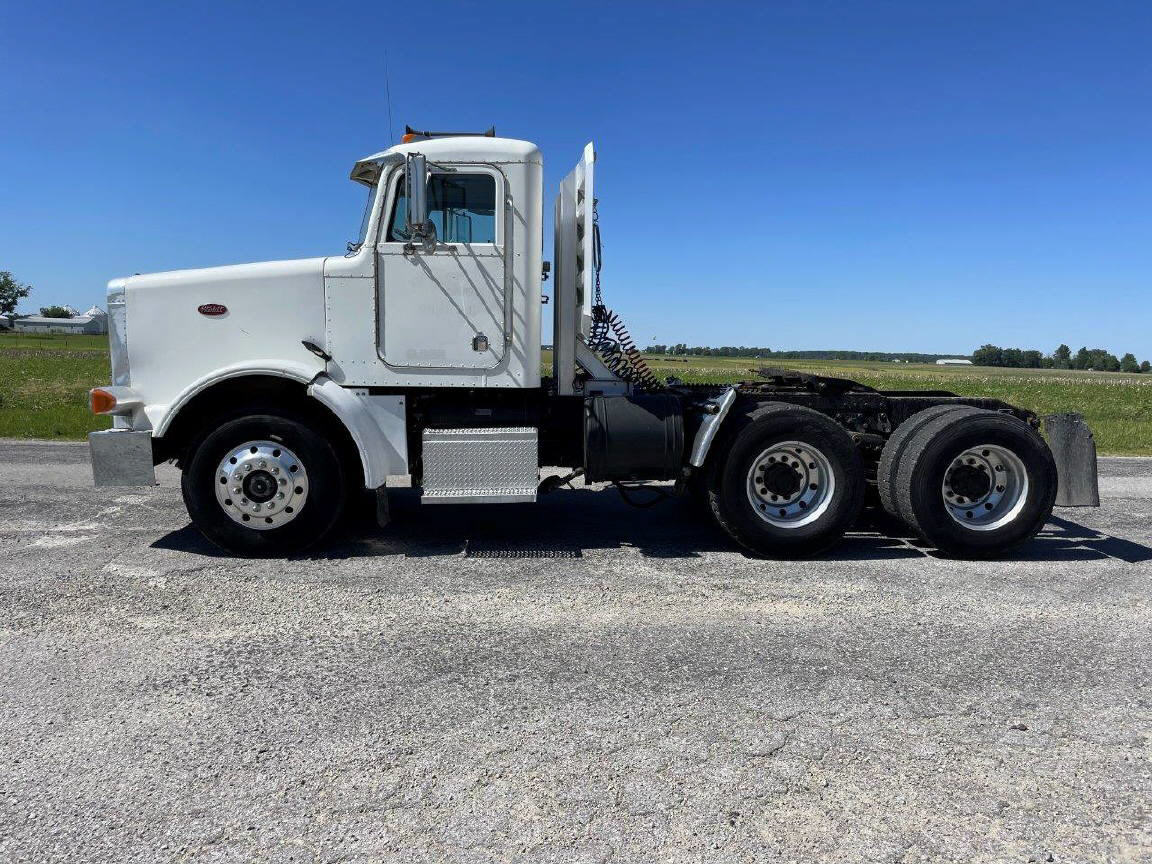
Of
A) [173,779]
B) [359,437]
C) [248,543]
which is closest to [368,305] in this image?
[359,437]

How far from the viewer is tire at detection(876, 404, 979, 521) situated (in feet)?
19.3

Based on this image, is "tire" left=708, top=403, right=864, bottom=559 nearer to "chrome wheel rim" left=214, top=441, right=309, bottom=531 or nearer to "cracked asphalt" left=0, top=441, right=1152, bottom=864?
"cracked asphalt" left=0, top=441, right=1152, bottom=864

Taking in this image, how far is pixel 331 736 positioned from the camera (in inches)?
119

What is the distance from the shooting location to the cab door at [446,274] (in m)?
5.59

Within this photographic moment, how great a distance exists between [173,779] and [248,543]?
292 centimetres

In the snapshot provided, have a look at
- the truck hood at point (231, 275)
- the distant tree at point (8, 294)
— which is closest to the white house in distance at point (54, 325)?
the distant tree at point (8, 294)

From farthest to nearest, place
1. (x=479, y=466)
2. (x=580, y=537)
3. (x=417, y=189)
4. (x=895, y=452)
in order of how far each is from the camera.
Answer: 1. (x=580, y=537)
2. (x=895, y=452)
3. (x=479, y=466)
4. (x=417, y=189)

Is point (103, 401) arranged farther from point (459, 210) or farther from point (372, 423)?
point (459, 210)

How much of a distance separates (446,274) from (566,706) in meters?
3.47

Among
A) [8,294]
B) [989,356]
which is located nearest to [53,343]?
[8,294]

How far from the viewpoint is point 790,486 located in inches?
230

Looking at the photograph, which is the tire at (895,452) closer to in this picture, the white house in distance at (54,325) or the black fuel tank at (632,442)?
the black fuel tank at (632,442)

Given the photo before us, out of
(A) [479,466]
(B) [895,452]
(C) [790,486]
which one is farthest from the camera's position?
(B) [895,452]

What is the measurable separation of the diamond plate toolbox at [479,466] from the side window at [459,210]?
1472mm
